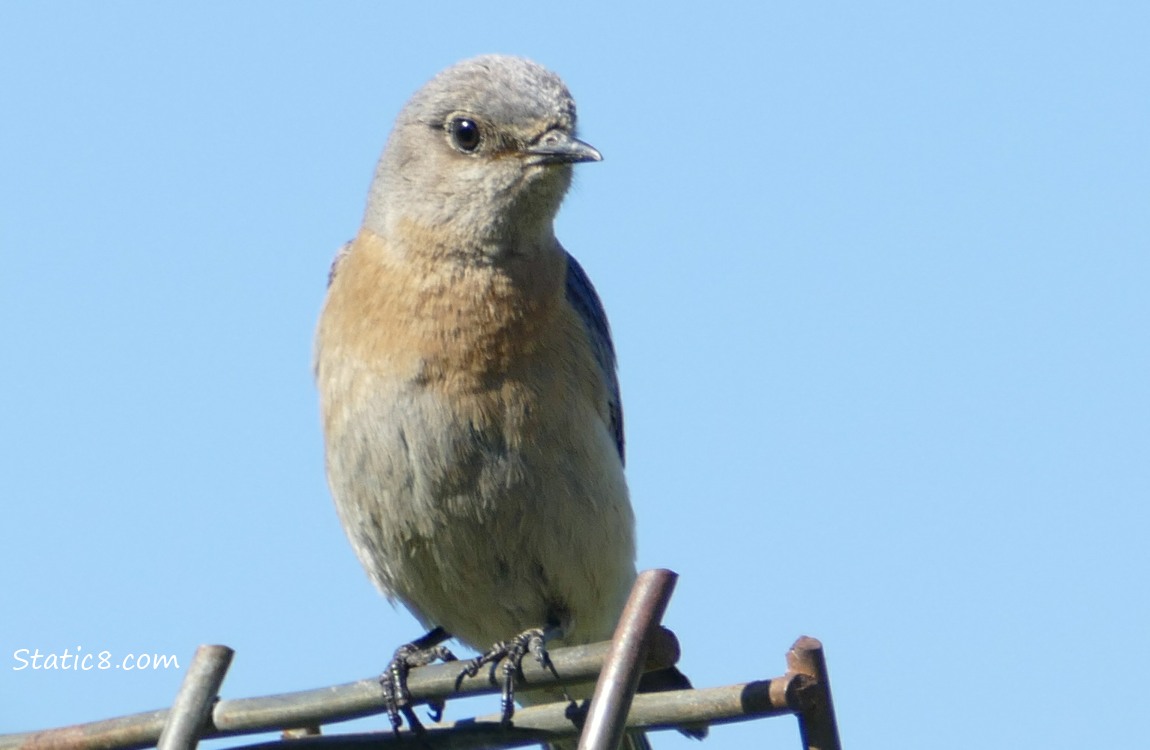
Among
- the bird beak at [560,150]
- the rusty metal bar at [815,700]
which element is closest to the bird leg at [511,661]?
the rusty metal bar at [815,700]

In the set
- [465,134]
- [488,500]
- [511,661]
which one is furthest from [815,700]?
[465,134]

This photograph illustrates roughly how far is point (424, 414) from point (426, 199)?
119cm

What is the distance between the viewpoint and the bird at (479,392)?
6996 mm

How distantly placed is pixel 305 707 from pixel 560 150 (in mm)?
4178

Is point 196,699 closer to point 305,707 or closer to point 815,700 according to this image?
point 305,707

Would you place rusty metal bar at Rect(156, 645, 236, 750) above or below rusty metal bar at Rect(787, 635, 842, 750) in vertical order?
above

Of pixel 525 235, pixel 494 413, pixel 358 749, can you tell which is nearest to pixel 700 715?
pixel 358 749

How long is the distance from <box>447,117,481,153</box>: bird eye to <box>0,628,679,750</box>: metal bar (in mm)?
4062

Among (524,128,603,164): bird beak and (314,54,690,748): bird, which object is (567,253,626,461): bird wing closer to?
(314,54,690,748): bird

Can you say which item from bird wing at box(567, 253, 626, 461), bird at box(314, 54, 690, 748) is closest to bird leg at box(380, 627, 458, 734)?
bird at box(314, 54, 690, 748)

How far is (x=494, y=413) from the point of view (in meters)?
6.95

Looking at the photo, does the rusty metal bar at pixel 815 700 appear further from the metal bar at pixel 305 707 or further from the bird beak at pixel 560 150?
the bird beak at pixel 560 150

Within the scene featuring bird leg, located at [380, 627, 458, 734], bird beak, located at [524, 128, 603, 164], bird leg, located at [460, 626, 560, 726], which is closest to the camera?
bird leg, located at [460, 626, 560, 726]

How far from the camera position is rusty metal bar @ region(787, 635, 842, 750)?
304 centimetres
